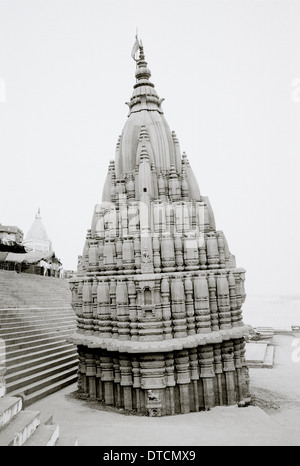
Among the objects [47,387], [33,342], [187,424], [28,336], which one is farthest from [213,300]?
[28,336]

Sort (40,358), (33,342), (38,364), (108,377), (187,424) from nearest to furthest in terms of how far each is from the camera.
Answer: (187,424) < (108,377) < (38,364) < (40,358) < (33,342)

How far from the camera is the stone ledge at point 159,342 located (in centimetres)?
695

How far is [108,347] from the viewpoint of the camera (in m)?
7.40

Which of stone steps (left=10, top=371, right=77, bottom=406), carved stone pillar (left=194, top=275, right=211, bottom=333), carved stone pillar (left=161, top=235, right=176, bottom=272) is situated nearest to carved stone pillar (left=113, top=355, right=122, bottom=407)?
stone steps (left=10, top=371, right=77, bottom=406)

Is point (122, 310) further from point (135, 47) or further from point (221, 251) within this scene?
point (135, 47)

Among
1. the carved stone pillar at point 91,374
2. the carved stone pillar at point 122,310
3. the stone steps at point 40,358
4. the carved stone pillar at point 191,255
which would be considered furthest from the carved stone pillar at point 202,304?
the stone steps at point 40,358

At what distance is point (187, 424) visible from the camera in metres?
6.29

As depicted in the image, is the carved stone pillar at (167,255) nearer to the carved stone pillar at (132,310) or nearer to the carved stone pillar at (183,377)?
the carved stone pillar at (132,310)

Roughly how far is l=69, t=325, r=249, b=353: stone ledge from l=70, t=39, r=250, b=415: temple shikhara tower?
2 cm

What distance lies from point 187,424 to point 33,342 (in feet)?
17.9

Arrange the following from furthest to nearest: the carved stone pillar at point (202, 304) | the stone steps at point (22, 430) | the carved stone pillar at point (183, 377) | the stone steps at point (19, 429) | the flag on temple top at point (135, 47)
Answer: the flag on temple top at point (135, 47)
the carved stone pillar at point (202, 304)
the carved stone pillar at point (183, 377)
the stone steps at point (22, 430)
the stone steps at point (19, 429)

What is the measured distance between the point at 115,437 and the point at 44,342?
579 cm

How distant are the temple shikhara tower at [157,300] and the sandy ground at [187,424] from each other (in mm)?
481
